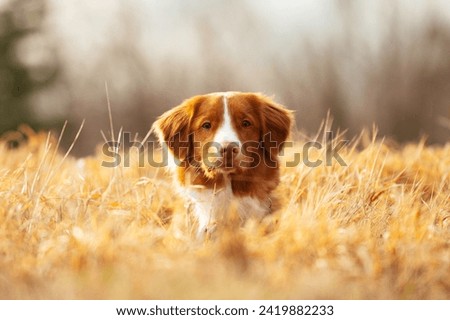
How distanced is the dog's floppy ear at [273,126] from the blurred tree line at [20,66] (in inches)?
326

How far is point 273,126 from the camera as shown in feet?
16.4

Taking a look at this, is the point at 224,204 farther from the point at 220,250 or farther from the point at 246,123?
the point at 220,250

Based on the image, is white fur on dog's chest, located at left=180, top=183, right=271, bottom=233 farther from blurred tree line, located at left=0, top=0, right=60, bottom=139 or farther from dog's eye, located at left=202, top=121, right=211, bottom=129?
blurred tree line, located at left=0, top=0, right=60, bottom=139

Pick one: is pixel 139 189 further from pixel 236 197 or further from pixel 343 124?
pixel 343 124

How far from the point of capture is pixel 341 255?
12.0ft

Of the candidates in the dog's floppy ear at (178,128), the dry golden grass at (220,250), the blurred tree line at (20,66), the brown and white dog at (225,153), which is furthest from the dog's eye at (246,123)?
the blurred tree line at (20,66)

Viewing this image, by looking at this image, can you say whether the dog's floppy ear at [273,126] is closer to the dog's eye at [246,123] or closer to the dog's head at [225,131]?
the dog's head at [225,131]

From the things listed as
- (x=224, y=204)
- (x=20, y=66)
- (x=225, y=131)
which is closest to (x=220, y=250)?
(x=225, y=131)

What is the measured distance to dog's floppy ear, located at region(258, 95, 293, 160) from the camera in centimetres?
489

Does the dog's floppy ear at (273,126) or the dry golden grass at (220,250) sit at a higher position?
the dog's floppy ear at (273,126)

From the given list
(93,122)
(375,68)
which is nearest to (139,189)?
(375,68)

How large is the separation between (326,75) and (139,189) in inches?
241

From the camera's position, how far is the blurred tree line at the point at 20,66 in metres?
13.1

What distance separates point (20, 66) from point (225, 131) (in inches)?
407
